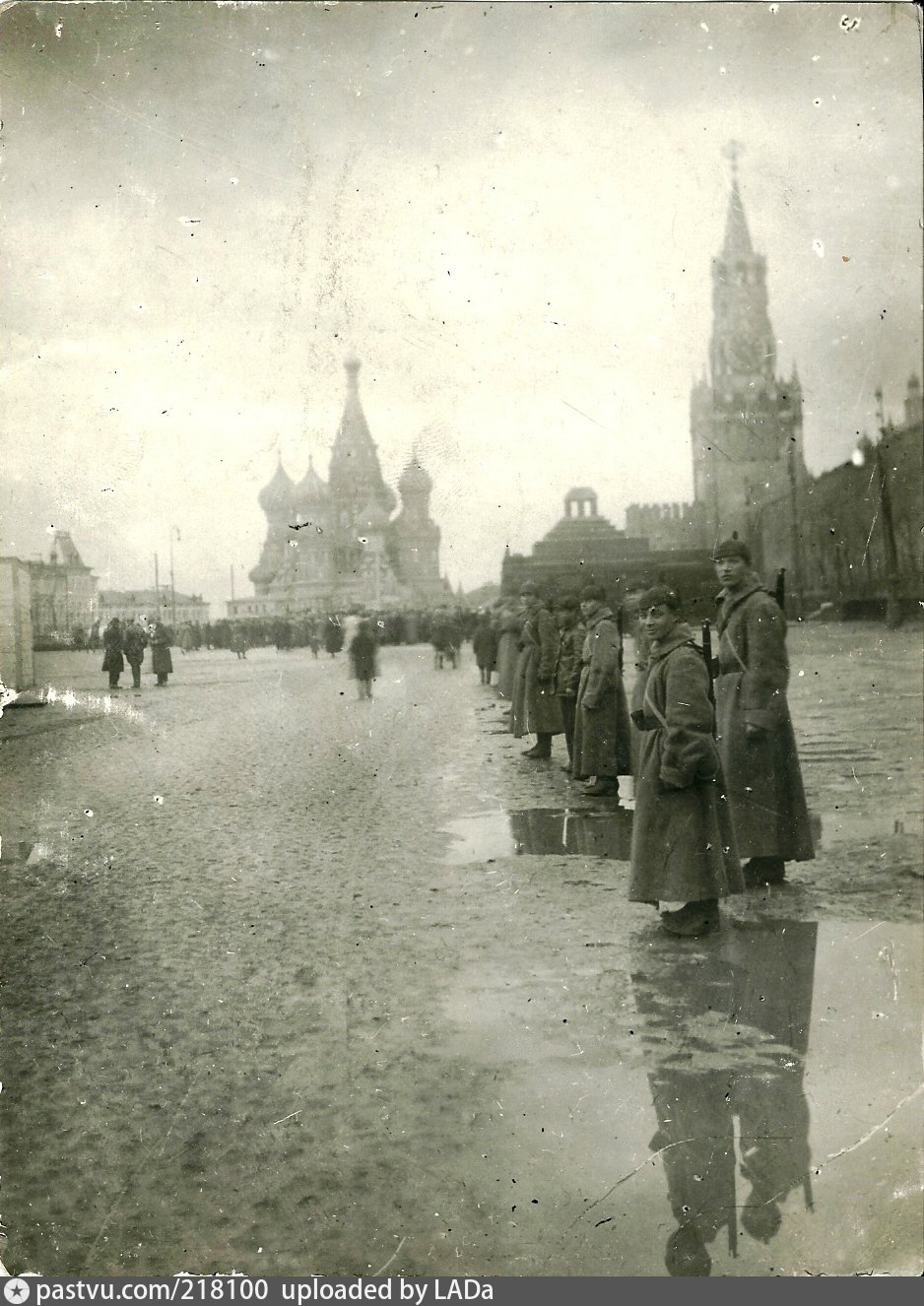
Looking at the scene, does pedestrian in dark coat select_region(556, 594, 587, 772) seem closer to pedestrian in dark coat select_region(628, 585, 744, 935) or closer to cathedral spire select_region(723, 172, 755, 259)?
pedestrian in dark coat select_region(628, 585, 744, 935)

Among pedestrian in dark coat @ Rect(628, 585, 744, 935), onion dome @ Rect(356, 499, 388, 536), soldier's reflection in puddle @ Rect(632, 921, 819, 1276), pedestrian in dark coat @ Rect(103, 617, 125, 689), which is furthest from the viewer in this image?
pedestrian in dark coat @ Rect(103, 617, 125, 689)

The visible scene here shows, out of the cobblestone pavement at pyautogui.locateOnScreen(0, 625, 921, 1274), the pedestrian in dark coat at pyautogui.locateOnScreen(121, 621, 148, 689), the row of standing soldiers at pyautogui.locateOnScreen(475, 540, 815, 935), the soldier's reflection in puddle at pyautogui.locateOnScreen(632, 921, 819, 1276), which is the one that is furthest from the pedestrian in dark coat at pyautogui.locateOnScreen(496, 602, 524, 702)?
the pedestrian in dark coat at pyautogui.locateOnScreen(121, 621, 148, 689)

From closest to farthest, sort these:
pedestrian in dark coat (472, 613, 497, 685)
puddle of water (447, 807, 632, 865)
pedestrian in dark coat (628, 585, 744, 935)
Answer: pedestrian in dark coat (628, 585, 744, 935) < puddle of water (447, 807, 632, 865) < pedestrian in dark coat (472, 613, 497, 685)

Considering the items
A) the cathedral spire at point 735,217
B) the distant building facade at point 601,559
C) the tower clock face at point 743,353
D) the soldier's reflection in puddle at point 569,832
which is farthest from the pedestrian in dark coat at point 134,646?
the cathedral spire at point 735,217

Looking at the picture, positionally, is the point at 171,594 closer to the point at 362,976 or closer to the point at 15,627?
the point at 15,627

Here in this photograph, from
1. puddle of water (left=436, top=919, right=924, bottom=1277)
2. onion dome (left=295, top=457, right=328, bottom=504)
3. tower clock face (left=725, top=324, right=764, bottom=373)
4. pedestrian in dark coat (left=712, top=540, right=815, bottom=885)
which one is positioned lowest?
puddle of water (left=436, top=919, right=924, bottom=1277)

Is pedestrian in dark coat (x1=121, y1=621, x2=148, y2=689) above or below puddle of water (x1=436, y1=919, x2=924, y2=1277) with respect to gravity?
above

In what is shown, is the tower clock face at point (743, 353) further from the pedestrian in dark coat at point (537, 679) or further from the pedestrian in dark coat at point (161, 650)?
the pedestrian in dark coat at point (161, 650)
